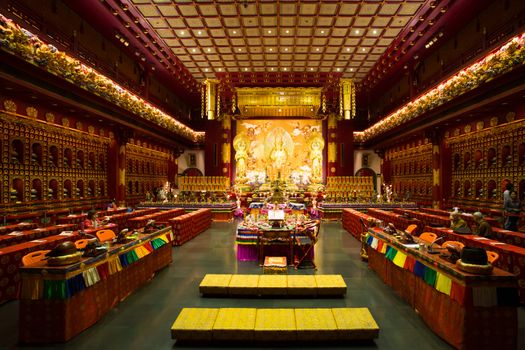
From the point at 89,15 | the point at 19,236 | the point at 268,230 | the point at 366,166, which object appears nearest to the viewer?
the point at 19,236

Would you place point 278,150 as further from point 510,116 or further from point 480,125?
point 510,116

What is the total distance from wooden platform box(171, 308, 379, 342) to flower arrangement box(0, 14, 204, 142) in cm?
658

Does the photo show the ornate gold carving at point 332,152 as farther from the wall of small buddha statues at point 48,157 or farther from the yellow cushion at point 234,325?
the yellow cushion at point 234,325

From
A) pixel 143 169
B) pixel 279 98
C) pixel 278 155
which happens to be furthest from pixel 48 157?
pixel 279 98

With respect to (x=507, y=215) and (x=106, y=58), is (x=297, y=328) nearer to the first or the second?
(x=507, y=215)

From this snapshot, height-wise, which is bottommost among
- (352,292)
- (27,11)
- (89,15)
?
(352,292)

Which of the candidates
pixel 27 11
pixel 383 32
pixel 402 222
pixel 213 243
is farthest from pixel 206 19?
pixel 402 222

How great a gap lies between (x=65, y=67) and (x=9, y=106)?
1.87 m

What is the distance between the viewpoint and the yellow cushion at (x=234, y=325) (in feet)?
10.5

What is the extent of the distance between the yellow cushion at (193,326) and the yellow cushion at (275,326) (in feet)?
1.67

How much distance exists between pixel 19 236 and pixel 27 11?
6609 millimetres

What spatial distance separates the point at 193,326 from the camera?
3.26m

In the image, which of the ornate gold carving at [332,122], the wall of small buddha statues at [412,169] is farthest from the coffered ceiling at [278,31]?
the wall of small buddha statues at [412,169]

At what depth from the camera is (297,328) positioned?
10.6ft
